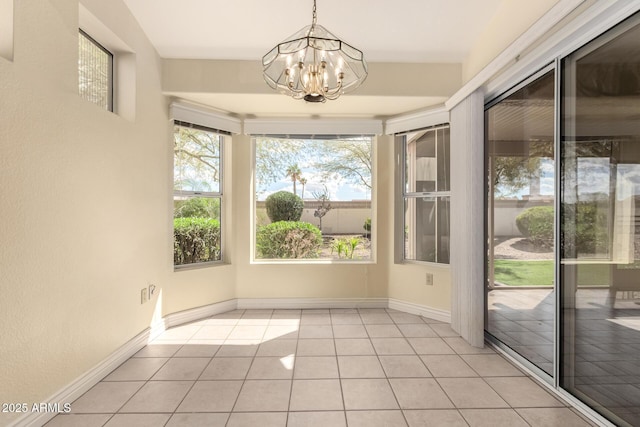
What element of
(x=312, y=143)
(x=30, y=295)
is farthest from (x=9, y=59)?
(x=312, y=143)

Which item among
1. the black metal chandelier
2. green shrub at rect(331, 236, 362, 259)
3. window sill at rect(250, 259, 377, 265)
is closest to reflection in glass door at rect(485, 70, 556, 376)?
the black metal chandelier

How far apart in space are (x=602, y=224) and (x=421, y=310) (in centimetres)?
233

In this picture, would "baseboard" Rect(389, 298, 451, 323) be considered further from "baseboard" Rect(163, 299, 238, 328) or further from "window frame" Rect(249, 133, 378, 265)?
"baseboard" Rect(163, 299, 238, 328)

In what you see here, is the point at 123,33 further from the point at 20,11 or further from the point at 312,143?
the point at 312,143

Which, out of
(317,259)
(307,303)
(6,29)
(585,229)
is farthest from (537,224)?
(6,29)

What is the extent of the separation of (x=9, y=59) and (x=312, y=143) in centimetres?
300

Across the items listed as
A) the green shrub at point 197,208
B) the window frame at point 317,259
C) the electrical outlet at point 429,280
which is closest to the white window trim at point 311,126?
the window frame at point 317,259

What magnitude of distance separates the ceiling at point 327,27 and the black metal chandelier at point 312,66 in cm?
86

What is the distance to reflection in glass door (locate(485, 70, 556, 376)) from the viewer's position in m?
2.31

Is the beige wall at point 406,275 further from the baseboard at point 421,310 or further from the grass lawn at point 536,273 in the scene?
the grass lawn at point 536,273

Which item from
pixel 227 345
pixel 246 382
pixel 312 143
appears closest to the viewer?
pixel 246 382

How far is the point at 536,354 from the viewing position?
248 centimetres

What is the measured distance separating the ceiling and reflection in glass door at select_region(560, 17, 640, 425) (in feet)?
3.78

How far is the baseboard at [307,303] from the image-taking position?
13.7ft
